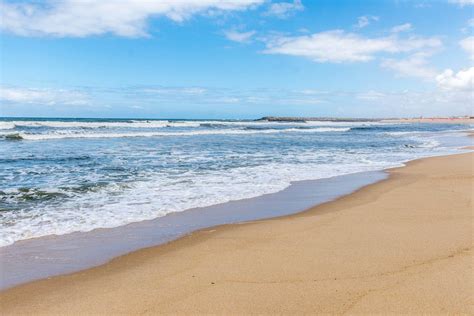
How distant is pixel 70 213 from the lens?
23.3ft

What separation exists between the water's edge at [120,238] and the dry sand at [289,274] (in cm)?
29

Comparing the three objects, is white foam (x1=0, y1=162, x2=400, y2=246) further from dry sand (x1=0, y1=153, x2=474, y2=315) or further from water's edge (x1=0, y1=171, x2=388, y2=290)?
dry sand (x1=0, y1=153, x2=474, y2=315)

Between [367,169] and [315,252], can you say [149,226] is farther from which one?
[367,169]

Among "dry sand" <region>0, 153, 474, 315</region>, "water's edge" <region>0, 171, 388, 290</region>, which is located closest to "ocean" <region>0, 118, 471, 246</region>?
"water's edge" <region>0, 171, 388, 290</region>

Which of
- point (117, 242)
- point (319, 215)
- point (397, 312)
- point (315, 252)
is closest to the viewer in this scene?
point (397, 312)

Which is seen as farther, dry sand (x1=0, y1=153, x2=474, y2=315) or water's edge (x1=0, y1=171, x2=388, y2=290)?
water's edge (x1=0, y1=171, x2=388, y2=290)

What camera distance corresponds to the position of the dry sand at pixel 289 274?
11.5 ft

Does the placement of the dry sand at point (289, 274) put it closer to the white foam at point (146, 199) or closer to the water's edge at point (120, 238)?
the water's edge at point (120, 238)

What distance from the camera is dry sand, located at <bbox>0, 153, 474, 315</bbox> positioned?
352 cm

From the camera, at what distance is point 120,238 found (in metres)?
5.81

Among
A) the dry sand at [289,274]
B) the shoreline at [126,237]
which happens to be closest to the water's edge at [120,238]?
the shoreline at [126,237]

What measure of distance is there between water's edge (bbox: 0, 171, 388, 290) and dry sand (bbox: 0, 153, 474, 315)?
0.29m

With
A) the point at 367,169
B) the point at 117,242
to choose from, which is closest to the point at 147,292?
the point at 117,242

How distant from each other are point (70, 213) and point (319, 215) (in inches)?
169
